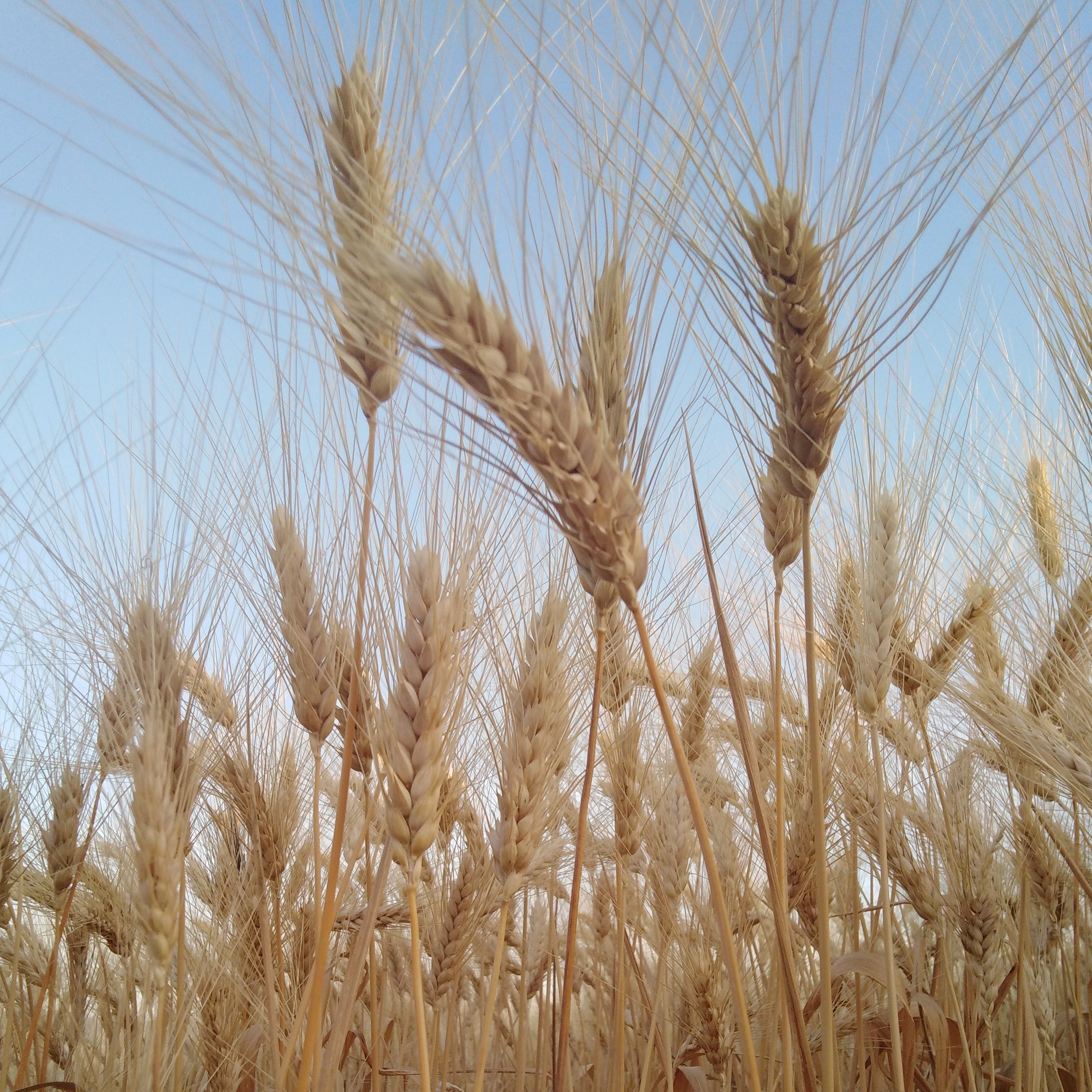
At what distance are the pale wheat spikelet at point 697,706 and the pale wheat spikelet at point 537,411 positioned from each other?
56.1 inches

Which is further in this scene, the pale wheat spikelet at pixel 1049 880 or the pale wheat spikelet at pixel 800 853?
the pale wheat spikelet at pixel 1049 880

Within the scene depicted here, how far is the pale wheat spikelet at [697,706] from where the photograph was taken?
2250mm

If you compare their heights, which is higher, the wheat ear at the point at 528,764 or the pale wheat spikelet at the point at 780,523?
the pale wheat spikelet at the point at 780,523

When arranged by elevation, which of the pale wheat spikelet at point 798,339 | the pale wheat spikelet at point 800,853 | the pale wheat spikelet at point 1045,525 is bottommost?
the pale wheat spikelet at point 800,853

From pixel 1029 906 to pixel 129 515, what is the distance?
8.13ft

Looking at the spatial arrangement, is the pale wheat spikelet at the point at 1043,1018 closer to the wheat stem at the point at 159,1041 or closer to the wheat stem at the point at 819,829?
the wheat stem at the point at 819,829

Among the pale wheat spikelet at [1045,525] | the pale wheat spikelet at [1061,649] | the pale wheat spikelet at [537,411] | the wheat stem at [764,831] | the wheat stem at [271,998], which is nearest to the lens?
the pale wheat spikelet at [537,411]

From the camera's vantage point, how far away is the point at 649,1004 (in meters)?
2.00

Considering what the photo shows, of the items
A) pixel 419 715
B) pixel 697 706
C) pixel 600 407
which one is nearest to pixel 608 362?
pixel 600 407

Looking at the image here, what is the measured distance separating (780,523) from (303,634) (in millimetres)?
778

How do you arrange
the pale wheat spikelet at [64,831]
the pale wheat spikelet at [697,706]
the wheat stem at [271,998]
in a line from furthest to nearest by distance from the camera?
the pale wheat spikelet at [697,706], the pale wheat spikelet at [64,831], the wheat stem at [271,998]

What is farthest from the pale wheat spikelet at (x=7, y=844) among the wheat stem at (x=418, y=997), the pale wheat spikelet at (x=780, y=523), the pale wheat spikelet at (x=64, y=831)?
the pale wheat spikelet at (x=780, y=523)

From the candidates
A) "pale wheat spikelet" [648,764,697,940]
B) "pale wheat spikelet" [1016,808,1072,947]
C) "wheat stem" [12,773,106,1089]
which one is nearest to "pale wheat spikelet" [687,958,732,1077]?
"pale wheat spikelet" [648,764,697,940]

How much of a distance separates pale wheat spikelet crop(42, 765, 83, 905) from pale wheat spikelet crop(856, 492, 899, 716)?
1.52 metres
